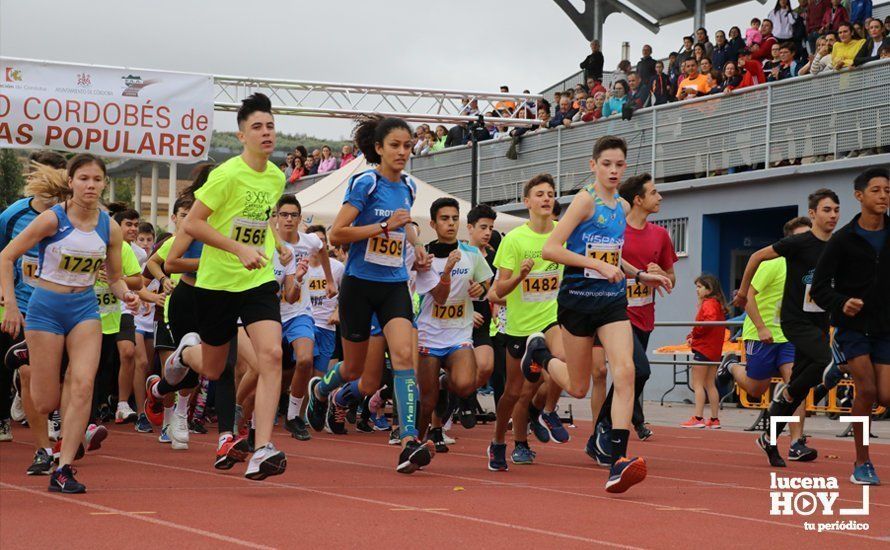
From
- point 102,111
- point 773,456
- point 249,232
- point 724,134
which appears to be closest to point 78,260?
point 249,232

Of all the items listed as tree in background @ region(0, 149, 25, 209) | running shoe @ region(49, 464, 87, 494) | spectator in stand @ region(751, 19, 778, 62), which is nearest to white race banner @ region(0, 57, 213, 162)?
spectator in stand @ region(751, 19, 778, 62)

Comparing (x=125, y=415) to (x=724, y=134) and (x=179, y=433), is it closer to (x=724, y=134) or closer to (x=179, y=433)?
(x=179, y=433)

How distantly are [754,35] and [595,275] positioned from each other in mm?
13483

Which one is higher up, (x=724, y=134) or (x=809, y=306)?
(x=724, y=134)

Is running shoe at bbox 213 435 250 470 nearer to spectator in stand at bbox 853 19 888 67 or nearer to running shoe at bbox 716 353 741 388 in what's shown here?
running shoe at bbox 716 353 741 388

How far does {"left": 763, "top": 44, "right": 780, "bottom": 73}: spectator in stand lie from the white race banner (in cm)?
828

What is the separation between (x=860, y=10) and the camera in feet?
61.2

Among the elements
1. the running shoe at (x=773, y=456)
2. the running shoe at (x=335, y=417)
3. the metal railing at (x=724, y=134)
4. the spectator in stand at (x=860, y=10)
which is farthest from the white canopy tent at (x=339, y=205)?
the running shoe at (x=773, y=456)

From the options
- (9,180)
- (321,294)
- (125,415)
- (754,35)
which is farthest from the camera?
(9,180)

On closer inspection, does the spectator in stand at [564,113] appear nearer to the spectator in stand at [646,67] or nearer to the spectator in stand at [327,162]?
the spectator in stand at [646,67]

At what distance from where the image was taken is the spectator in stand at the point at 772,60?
1966cm

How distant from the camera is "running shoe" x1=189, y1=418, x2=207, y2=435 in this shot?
12651 millimetres

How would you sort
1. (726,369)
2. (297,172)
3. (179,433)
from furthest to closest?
(297,172) < (726,369) < (179,433)

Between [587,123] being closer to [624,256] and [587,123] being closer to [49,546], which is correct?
[624,256]
